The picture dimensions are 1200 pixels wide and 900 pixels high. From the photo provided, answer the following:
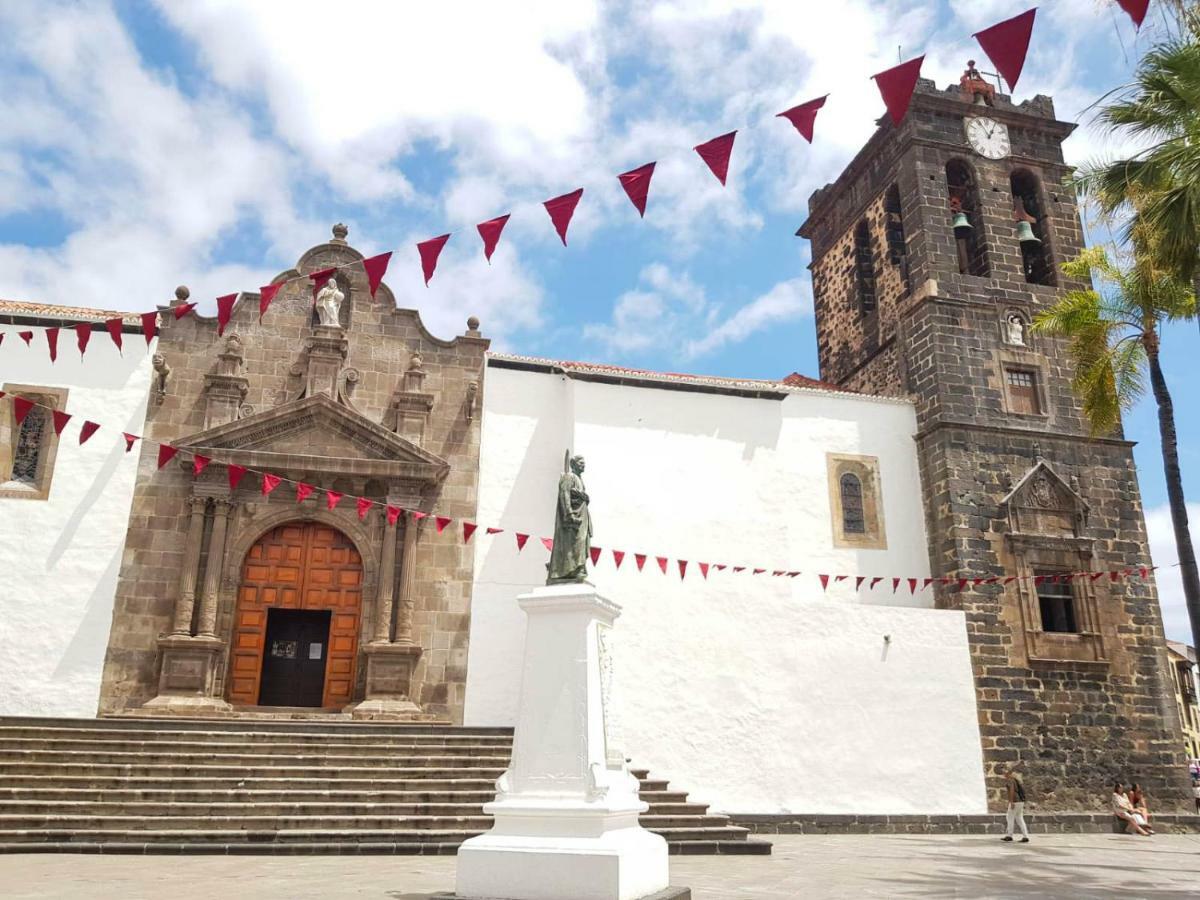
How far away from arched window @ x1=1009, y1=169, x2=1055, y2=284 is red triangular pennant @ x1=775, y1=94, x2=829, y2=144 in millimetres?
12442

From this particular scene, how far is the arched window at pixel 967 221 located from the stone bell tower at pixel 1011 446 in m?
0.04

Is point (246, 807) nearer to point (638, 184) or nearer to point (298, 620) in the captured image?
point (298, 620)

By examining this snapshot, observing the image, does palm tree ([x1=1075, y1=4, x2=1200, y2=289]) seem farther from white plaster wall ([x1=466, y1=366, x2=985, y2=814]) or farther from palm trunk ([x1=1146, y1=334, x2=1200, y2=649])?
white plaster wall ([x1=466, y1=366, x2=985, y2=814])

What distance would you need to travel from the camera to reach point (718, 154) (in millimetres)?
7418

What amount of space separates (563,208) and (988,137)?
43.1 feet

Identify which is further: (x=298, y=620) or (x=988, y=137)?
(x=988, y=137)

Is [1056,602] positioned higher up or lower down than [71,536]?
lower down

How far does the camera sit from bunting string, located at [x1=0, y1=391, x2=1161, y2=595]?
525 inches

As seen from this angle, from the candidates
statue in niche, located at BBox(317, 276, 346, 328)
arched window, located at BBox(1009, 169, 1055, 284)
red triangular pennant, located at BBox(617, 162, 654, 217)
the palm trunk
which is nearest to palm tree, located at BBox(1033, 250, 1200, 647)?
the palm trunk

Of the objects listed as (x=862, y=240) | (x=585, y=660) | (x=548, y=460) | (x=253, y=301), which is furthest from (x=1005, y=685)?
(x=253, y=301)

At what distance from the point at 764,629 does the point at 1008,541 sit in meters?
4.68

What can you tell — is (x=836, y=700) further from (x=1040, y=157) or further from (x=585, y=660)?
(x=1040, y=157)

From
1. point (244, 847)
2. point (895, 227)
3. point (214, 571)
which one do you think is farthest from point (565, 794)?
point (895, 227)

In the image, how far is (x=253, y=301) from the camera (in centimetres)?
1508
